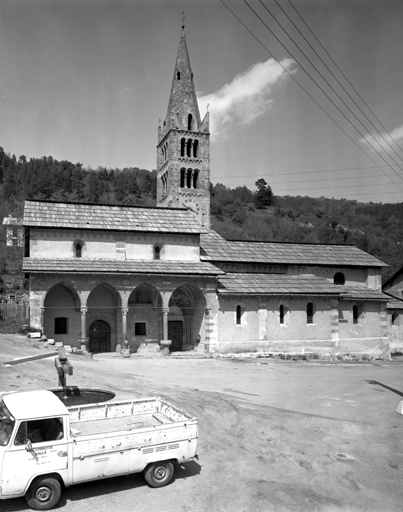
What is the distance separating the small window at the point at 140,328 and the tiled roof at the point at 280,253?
21.8 ft

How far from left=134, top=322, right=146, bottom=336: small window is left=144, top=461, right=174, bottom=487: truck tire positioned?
22626 mm

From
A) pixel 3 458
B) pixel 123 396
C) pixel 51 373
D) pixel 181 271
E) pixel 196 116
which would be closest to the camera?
pixel 3 458

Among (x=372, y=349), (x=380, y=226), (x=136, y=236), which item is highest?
(x=380, y=226)

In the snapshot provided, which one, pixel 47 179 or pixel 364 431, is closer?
pixel 364 431

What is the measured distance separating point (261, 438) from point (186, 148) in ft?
130

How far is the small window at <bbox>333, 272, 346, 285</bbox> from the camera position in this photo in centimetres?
3953

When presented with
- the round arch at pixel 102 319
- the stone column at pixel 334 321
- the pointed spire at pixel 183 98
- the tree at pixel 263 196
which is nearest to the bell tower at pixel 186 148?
the pointed spire at pixel 183 98

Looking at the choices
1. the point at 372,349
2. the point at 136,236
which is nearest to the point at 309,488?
the point at 136,236

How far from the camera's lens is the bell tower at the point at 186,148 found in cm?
4738

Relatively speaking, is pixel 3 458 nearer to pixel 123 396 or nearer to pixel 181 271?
pixel 123 396

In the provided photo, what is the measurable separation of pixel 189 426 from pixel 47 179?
399 feet

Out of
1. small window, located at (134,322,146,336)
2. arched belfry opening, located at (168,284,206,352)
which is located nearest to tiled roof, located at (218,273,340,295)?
arched belfry opening, located at (168,284,206,352)

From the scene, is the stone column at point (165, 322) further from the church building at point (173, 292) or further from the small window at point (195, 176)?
the small window at point (195, 176)

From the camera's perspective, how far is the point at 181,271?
29.6m
